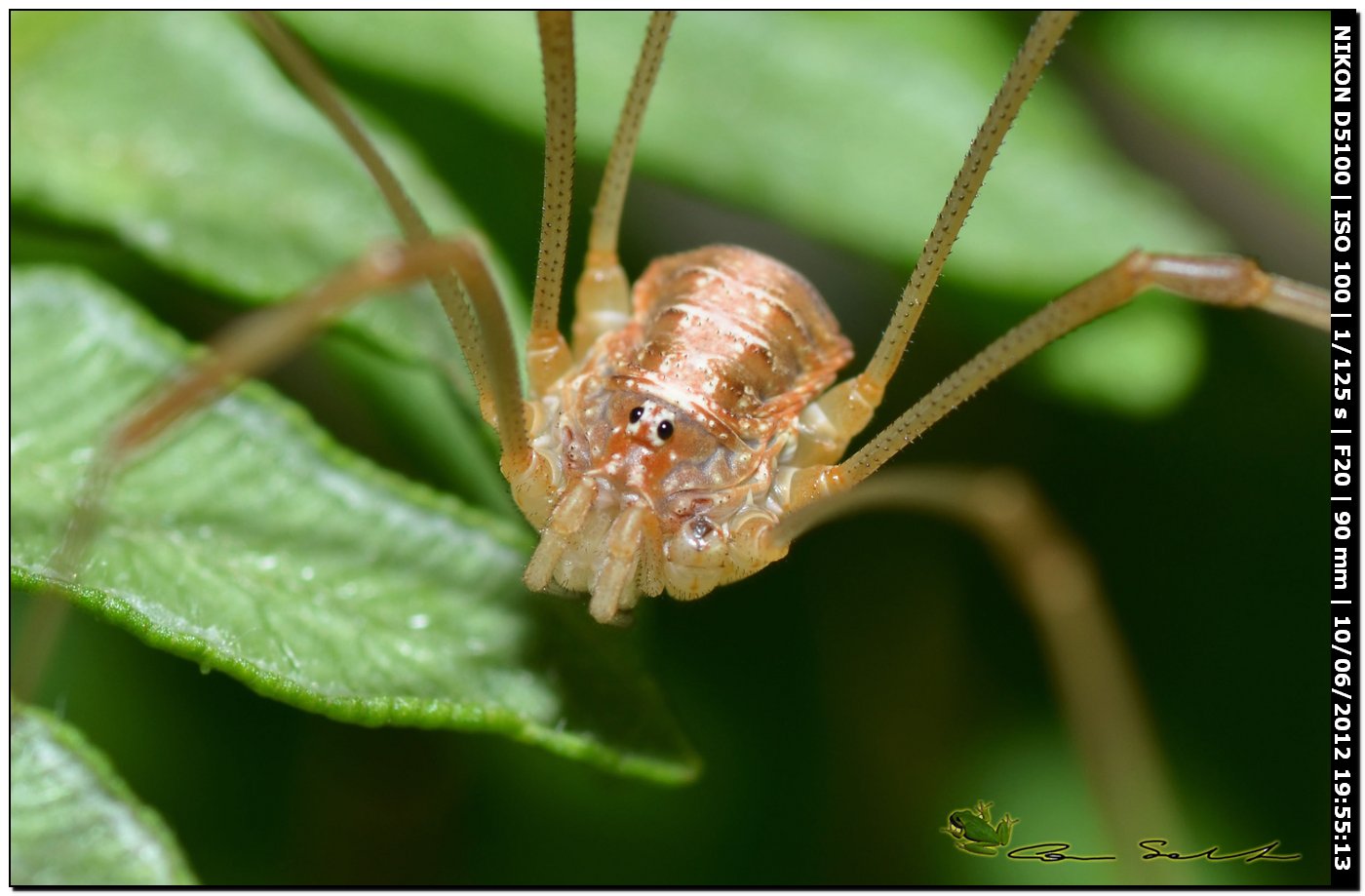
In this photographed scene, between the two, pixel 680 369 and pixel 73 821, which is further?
pixel 680 369

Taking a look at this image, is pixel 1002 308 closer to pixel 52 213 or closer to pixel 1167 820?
pixel 1167 820

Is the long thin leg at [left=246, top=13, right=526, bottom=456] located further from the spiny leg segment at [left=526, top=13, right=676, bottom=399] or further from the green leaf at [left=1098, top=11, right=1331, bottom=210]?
the green leaf at [left=1098, top=11, right=1331, bottom=210]

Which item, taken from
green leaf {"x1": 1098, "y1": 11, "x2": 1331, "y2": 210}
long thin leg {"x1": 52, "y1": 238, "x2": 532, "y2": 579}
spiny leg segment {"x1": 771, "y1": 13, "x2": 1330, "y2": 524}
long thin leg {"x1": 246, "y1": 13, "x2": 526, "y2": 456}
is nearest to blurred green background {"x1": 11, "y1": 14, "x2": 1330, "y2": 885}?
green leaf {"x1": 1098, "y1": 11, "x2": 1331, "y2": 210}

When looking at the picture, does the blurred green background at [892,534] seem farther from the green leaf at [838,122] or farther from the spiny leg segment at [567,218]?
the spiny leg segment at [567,218]
